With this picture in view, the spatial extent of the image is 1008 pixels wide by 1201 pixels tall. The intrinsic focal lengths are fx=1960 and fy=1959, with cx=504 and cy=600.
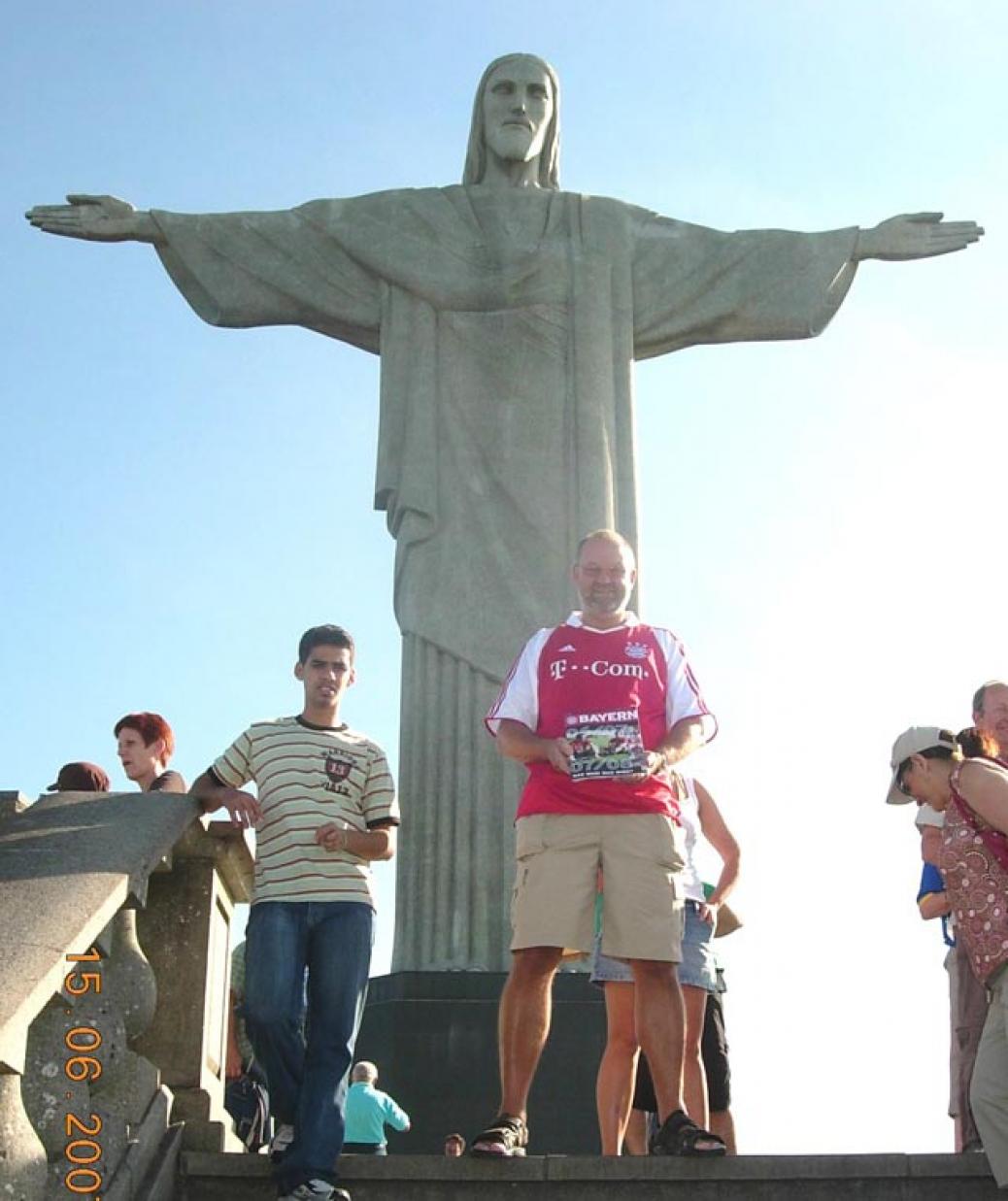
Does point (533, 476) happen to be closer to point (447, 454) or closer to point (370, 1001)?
point (447, 454)

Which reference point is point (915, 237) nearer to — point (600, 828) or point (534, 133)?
point (534, 133)

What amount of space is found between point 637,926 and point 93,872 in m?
1.77

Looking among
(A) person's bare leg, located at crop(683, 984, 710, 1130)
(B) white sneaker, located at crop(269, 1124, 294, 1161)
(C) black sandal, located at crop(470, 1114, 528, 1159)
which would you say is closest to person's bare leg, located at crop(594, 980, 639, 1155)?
(A) person's bare leg, located at crop(683, 984, 710, 1130)

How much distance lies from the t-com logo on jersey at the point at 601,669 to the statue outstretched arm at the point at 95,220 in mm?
5213

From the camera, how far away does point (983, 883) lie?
5820mm

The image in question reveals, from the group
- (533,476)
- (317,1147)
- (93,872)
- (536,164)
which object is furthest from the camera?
(536,164)

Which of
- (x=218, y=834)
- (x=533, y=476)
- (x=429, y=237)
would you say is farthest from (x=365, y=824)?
(x=429, y=237)

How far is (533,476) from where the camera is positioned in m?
10.4

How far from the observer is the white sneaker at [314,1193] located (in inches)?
216

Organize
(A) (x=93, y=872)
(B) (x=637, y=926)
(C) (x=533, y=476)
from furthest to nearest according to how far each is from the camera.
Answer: (C) (x=533, y=476), (B) (x=637, y=926), (A) (x=93, y=872)

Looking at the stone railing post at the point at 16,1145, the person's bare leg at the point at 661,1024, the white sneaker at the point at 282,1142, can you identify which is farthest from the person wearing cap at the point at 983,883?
the stone railing post at the point at 16,1145

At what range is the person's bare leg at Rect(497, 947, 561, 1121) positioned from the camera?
6.11 m

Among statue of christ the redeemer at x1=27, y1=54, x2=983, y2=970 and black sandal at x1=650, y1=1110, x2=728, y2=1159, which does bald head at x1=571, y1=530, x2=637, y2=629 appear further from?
statue of christ the redeemer at x1=27, y1=54, x2=983, y2=970

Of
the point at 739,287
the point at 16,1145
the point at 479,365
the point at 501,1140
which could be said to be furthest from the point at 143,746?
the point at 739,287
